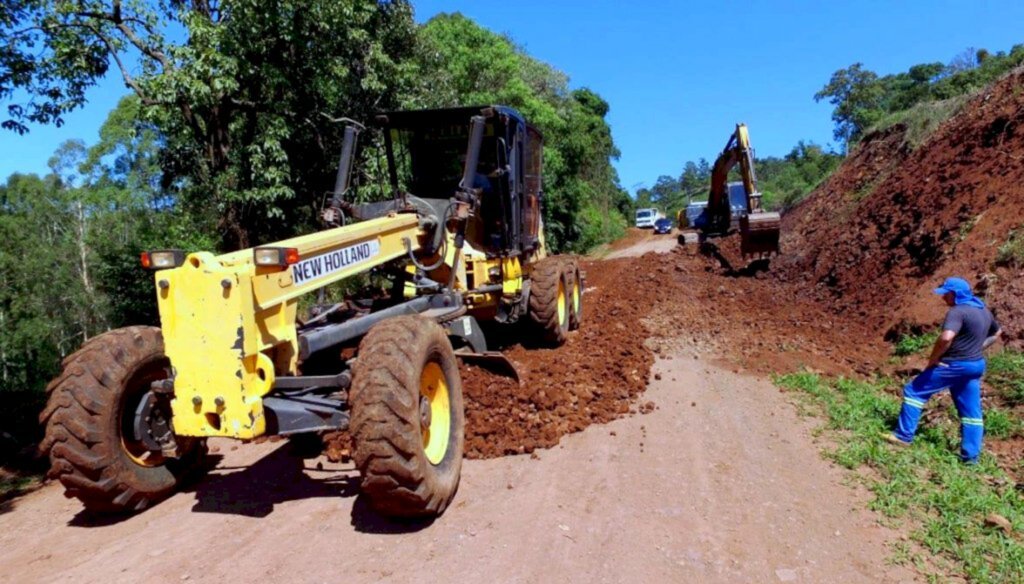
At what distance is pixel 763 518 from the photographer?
432cm

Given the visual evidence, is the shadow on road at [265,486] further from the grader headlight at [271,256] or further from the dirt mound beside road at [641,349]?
the grader headlight at [271,256]

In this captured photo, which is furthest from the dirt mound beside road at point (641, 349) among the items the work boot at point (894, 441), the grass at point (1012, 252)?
the work boot at point (894, 441)

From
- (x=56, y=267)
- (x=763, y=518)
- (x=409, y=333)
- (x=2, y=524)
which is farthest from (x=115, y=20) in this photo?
(x=56, y=267)

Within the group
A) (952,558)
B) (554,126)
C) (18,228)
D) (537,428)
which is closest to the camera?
(952,558)

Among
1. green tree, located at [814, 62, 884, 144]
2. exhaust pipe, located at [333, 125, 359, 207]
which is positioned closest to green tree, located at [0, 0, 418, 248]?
exhaust pipe, located at [333, 125, 359, 207]

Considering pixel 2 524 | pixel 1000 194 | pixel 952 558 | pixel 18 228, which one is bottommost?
pixel 952 558

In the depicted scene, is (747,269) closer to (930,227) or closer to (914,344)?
(930,227)

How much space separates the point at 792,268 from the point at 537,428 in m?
10.4

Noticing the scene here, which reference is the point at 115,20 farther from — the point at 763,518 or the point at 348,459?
the point at 763,518

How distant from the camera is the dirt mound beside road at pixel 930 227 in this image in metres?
8.98

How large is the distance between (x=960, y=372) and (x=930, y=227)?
20.3 feet

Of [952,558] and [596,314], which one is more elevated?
[596,314]

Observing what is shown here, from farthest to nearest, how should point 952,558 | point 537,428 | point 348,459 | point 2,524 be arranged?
point 537,428, point 348,459, point 2,524, point 952,558

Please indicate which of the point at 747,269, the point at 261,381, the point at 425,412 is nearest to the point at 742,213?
the point at 747,269
